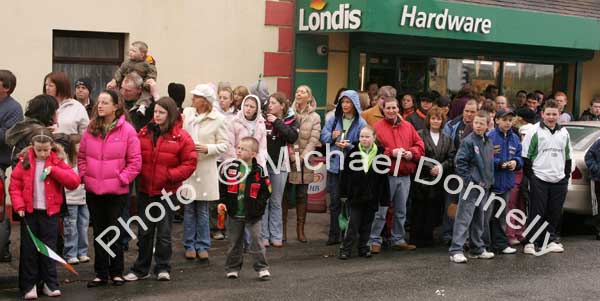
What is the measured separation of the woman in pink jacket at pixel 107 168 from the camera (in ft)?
25.9

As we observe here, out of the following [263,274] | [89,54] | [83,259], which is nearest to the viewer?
[263,274]

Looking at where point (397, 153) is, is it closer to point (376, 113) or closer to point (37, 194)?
point (376, 113)

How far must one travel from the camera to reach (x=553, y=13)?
15.2 meters

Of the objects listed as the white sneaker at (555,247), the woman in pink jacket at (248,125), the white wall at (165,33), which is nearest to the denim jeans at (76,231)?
the woman in pink jacket at (248,125)

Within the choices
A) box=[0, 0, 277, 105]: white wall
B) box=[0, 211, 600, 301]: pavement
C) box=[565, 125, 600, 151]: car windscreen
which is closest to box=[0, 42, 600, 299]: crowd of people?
box=[0, 211, 600, 301]: pavement

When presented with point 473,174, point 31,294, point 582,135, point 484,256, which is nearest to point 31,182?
point 31,294

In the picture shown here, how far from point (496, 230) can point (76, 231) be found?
478cm

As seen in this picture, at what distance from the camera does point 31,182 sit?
7480 millimetres

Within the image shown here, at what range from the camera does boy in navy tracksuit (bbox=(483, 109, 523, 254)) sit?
396 inches

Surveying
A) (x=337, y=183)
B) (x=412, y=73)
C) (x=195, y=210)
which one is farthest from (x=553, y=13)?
(x=195, y=210)

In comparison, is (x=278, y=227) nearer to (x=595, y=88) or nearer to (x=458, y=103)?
(x=458, y=103)

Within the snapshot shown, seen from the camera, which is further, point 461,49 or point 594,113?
point 594,113

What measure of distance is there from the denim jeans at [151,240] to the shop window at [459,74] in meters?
8.01

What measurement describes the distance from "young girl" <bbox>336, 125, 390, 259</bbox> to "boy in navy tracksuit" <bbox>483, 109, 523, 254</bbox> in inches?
52.2
